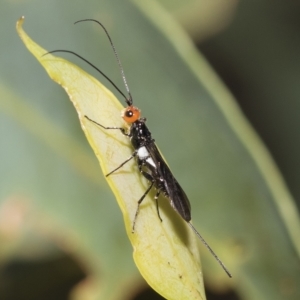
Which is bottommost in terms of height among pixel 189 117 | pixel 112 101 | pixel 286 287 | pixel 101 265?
pixel 286 287

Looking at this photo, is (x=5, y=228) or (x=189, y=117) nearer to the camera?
(x=189, y=117)

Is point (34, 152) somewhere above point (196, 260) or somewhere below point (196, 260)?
above

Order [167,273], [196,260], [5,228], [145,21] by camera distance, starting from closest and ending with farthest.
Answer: [167,273]
[196,260]
[145,21]
[5,228]

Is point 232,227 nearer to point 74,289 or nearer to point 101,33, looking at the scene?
point 74,289

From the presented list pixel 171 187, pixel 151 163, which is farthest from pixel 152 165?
pixel 171 187

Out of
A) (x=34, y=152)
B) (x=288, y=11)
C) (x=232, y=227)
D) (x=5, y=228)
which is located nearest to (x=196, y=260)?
(x=232, y=227)

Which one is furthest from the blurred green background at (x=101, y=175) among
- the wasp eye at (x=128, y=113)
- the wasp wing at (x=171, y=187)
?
the wasp eye at (x=128, y=113)

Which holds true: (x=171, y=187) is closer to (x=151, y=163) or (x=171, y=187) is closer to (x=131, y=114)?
(x=151, y=163)
